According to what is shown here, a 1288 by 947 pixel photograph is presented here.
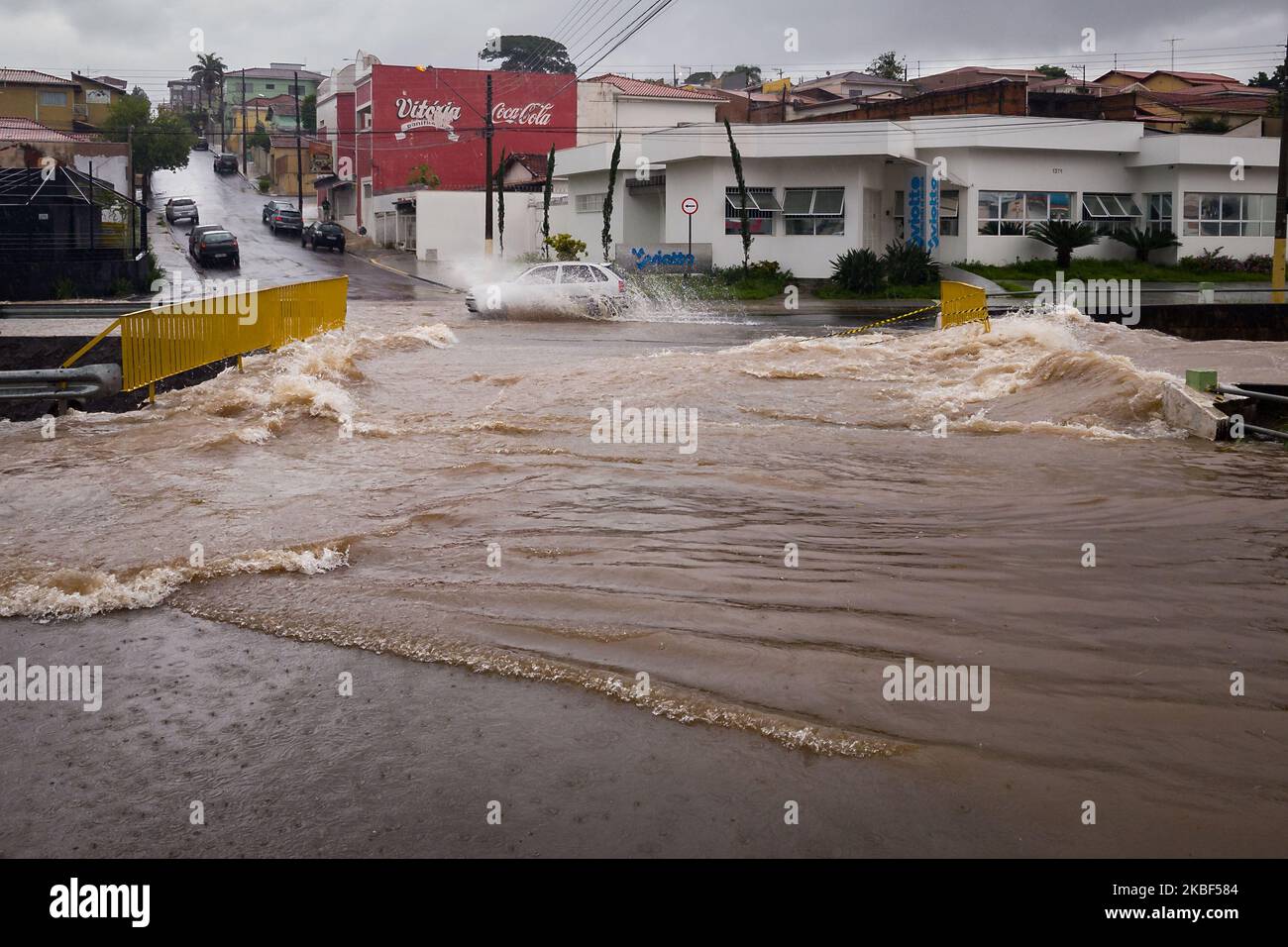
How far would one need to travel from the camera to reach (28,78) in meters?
77.0

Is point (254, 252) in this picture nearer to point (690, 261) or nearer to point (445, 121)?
point (445, 121)

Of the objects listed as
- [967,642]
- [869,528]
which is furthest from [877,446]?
[967,642]

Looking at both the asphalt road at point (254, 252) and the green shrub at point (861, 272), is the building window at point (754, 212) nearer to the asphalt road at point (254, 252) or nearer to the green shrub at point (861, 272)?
the green shrub at point (861, 272)

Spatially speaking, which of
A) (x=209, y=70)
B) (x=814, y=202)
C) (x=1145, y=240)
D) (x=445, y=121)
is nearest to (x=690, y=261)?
(x=814, y=202)

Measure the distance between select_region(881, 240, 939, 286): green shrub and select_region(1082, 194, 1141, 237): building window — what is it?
7796mm

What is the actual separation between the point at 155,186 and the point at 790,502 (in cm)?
8001

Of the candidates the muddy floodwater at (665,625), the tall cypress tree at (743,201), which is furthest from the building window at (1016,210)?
the muddy floodwater at (665,625)

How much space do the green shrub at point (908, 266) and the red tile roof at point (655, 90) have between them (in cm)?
2557

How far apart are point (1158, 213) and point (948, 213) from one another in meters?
7.79

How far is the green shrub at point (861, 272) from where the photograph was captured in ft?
129

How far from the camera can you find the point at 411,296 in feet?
132

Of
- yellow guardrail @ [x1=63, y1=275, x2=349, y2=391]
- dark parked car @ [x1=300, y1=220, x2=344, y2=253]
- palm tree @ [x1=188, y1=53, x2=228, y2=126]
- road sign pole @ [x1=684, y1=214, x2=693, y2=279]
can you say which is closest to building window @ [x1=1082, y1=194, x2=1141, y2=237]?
road sign pole @ [x1=684, y1=214, x2=693, y2=279]

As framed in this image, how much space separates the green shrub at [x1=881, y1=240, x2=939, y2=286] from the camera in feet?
132

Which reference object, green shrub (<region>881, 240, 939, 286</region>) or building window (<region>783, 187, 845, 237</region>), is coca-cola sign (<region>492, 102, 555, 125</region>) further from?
green shrub (<region>881, 240, 939, 286</region>)
